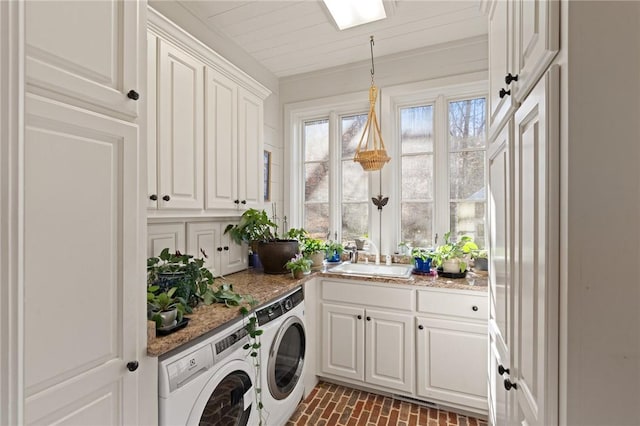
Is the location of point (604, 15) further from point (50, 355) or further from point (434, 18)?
point (434, 18)

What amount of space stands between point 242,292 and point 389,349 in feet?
3.75

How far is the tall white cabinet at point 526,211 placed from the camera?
1.87 feet

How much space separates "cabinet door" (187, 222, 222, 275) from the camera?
6.34 feet

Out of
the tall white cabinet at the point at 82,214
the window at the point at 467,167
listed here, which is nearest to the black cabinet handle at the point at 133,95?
the tall white cabinet at the point at 82,214

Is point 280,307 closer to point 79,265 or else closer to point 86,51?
point 79,265

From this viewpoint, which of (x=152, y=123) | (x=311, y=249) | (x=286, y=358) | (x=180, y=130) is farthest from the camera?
(x=311, y=249)

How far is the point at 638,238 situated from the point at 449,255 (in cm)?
173

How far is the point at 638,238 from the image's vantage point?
1.62ft

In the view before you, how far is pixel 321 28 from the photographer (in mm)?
2154

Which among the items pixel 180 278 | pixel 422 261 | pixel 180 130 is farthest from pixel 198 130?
pixel 422 261

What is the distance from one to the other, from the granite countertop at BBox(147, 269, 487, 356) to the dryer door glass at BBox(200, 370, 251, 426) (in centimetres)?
26

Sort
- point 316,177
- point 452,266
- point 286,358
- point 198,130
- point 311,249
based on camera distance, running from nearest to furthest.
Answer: point 198,130
point 286,358
point 452,266
point 311,249
point 316,177

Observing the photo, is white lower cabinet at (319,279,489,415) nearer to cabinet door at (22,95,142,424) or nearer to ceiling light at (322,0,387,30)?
cabinet door at (22,95,142,424)

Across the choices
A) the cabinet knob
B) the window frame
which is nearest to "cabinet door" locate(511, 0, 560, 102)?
the cabinet knob
